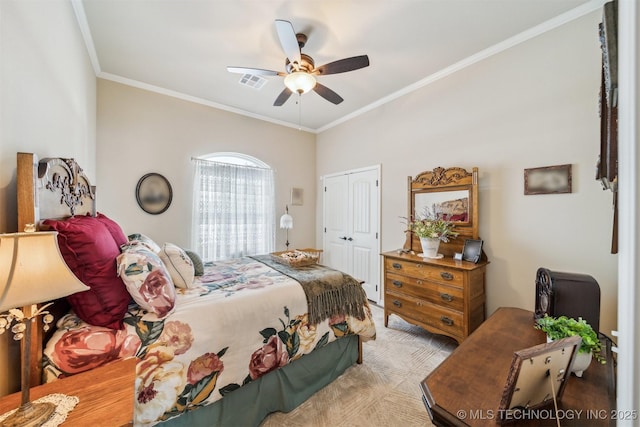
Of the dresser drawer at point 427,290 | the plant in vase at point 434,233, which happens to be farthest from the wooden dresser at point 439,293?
the plant in vase at point 434,233

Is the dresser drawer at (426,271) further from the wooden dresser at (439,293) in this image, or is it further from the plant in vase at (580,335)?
the plant in vase at (580,335)

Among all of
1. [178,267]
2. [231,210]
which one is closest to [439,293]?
[178,267]

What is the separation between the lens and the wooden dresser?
224 centimetres

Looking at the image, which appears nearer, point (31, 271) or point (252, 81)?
point (31, 271)

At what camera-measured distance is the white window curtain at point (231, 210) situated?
353 cm

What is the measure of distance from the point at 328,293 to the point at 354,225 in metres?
2.17

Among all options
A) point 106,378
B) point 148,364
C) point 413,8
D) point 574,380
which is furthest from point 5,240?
point 413,8

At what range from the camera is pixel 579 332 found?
917 mm

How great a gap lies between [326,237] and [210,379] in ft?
10.9

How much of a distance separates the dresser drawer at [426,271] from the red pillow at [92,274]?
2448mm

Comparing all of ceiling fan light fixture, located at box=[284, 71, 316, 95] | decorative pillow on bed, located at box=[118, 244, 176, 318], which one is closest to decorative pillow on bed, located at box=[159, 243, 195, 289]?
decorative pillow on bed, located at box=[118, 244, 176, 318]

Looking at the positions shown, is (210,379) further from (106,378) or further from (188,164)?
(188,164)

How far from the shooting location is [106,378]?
970mm

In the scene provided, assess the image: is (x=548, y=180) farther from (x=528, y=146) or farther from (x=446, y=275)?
(x=446, y=275)
